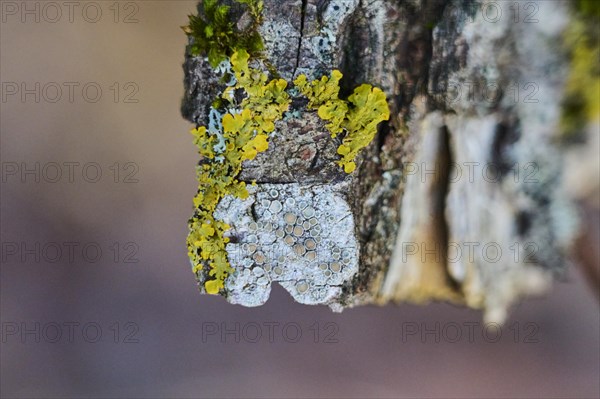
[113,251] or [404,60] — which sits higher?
[404,60]

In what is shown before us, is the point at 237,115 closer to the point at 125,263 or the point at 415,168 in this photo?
the point at 415,168

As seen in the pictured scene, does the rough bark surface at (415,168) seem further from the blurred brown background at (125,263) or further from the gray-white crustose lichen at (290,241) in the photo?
the blurred brown background at (125,263)

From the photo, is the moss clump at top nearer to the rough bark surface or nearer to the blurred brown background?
the rough bark surface

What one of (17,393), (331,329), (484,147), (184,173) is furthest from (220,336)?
(484,147)

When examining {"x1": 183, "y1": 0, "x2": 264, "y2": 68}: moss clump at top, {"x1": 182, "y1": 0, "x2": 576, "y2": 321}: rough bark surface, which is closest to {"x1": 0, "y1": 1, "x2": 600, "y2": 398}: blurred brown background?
{"x1": 182, "y1": 0, "x2": 576, "y2": 321}: rough bark surface

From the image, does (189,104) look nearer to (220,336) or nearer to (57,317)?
(220,336)

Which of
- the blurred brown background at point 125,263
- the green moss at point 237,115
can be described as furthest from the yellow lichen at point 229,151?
the blurred brown background at point 125,263

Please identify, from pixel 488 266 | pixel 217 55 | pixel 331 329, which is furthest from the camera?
pixel 331 329
